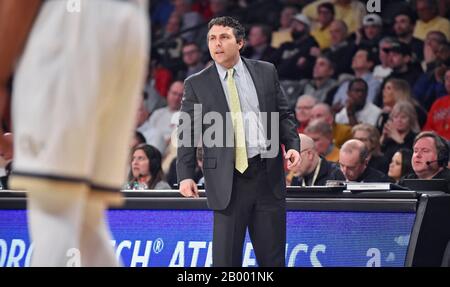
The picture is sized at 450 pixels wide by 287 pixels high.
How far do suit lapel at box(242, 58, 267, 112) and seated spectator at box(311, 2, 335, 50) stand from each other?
19.0ft

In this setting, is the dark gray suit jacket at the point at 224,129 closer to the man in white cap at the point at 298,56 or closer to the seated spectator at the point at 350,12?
the man in white cap at the point at 298,56

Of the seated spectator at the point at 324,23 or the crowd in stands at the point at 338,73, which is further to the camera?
the seated spectator at the point at 324,23

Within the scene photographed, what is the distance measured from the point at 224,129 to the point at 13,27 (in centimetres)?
276

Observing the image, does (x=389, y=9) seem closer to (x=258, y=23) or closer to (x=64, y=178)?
(x=258, y=23)

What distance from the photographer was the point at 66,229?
9.93 ft

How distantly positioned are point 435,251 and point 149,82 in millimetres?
6657

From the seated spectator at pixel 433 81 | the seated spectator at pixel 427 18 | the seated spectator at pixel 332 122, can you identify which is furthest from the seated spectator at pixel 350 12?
the seated spectator at pixel 332 122

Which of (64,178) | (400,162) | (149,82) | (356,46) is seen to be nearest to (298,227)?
(400,162)

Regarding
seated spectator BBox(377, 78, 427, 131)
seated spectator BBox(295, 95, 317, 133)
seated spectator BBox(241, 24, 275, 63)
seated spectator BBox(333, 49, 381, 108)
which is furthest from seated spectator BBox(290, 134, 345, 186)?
seated spectator BBox(241, 24, 275, 63)

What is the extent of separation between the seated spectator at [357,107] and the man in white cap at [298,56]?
1192 mm

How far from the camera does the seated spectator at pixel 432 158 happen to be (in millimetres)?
7348

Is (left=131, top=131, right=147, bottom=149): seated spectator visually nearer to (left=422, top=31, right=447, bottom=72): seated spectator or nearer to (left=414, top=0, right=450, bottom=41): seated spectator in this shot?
(left=422, top=31, right=447, bottom=72): seated spectator

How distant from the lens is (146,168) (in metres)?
8.34
